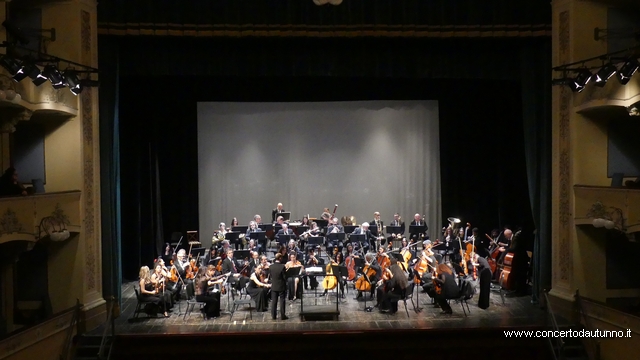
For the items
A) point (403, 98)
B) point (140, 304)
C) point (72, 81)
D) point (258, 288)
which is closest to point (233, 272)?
point (258, 288)

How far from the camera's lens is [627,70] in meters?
8.67

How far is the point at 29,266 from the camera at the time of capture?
10586mm

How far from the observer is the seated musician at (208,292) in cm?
1057

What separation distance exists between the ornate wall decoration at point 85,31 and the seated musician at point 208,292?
16.4 ft

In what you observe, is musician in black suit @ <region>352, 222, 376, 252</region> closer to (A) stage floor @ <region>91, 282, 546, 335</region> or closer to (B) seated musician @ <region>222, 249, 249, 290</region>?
(A) stage floor @ <region>91, 282, 546, 335</region>

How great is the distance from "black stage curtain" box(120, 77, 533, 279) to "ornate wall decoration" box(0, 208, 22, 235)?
5762 millimetres

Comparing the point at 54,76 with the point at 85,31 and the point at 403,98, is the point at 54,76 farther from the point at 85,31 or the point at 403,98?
the point at 403,98

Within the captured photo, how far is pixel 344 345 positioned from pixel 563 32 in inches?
299

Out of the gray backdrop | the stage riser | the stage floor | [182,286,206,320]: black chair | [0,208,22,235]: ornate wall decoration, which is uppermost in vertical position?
the gray backdrop

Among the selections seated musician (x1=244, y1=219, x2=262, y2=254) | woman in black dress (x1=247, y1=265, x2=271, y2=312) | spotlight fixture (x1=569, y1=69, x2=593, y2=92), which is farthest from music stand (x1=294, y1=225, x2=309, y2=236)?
spotlight fixture (x1=569, y1=69, x2=593, y2=92)

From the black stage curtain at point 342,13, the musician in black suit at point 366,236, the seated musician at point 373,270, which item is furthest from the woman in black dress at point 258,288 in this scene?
the black stage curtain at point 342,13

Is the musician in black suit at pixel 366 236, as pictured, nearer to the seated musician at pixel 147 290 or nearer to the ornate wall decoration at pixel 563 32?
the seated musician at pixel 147 290

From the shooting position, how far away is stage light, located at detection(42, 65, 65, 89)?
8812 millimetres

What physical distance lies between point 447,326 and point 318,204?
766cm
